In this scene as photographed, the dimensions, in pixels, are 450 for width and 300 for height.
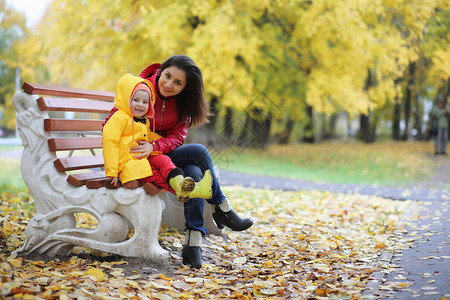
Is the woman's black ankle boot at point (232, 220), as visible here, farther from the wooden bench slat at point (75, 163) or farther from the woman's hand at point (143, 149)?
the wooden bench slat at point (75, 163)

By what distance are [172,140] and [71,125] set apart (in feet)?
2.91

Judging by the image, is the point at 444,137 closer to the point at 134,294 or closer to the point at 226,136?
the point at 226,136

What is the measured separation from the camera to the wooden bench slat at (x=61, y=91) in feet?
11.9

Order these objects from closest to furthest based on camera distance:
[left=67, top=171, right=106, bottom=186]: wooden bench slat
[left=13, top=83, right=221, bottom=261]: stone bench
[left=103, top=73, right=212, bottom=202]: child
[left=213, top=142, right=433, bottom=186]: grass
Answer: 1. [left=103, top=73, right=212, bottom=202]: child
2. [left=13, top=83, right=221, bottom=261]: stone bench
3. [left=67, top=171, right=106, bottom=186]: wooden bench slat
4. [left=213, top=142, right=433, bottom=186]: grass

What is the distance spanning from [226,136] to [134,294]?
12.1ft

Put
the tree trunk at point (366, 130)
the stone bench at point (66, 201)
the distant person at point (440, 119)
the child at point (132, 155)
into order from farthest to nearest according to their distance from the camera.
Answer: the tree trunk at point (366, 130) → the distant person at point (440, 119) → the stone bench at point (66, 201) → the child at point (132, 155)

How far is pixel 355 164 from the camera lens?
44.8ft

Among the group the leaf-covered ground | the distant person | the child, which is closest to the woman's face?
the child

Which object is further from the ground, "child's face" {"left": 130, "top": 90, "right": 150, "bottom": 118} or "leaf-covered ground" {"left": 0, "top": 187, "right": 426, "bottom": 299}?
"child's face" {"left": 130, "top": 90, "right": 150, "bottom": 118}

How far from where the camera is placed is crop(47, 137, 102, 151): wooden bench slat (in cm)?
359

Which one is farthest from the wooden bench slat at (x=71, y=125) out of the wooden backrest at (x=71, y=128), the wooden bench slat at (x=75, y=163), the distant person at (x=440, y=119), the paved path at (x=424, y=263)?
the distant person at (x=440, y=119)

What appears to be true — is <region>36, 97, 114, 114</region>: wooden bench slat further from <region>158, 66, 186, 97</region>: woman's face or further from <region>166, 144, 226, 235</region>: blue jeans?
<region>166, 144, 226, 235</region>: blue jeans

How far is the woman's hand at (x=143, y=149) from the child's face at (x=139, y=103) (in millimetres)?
224

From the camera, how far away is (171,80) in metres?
3.62
